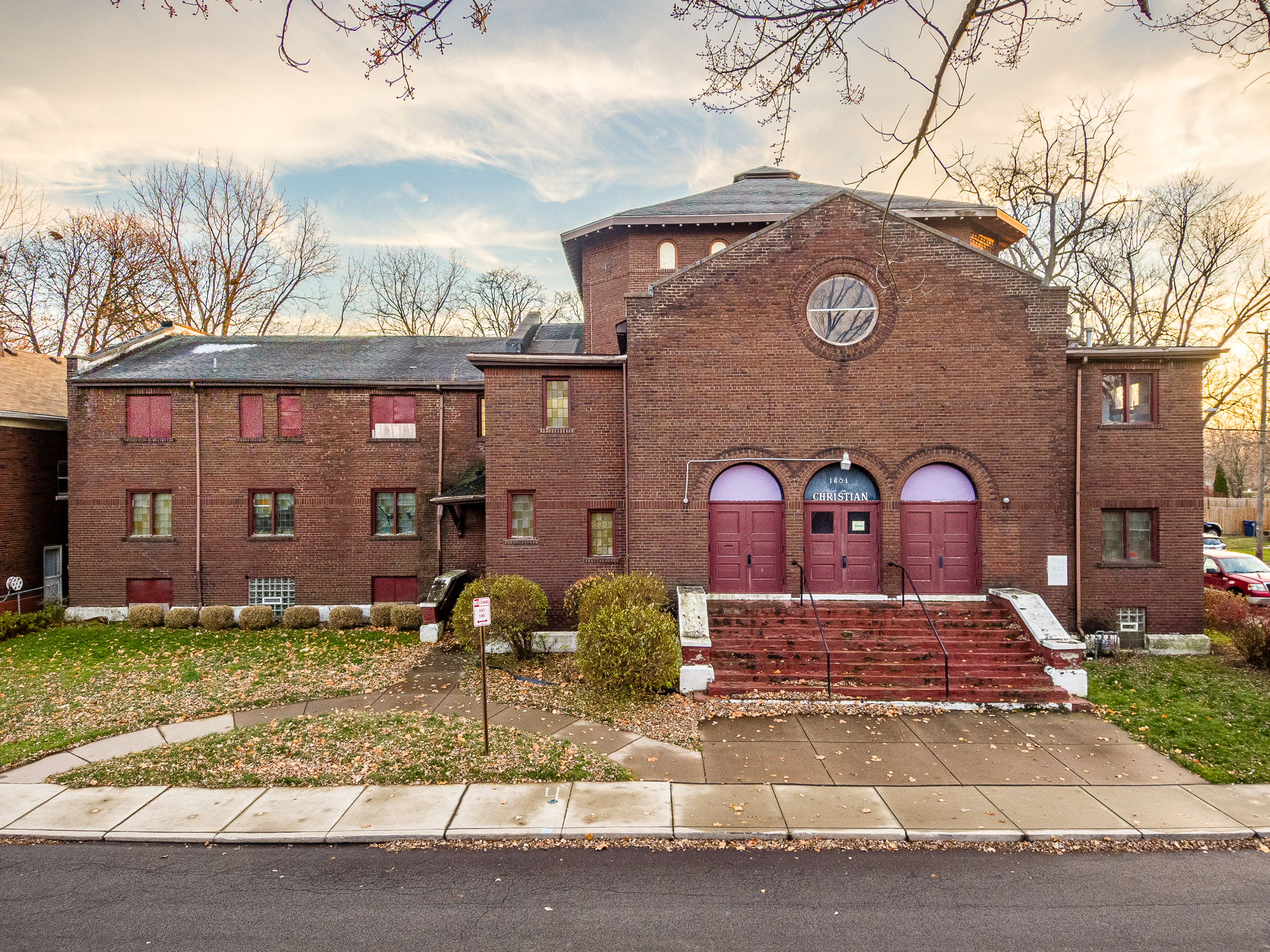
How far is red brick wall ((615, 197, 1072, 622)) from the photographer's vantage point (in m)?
13.4

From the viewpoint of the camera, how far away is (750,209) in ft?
65.3

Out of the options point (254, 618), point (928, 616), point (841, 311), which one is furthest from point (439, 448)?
point (928, 616)

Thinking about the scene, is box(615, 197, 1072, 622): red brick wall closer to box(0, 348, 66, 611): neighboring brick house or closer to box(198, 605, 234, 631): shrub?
box(198, 605, 234, 631): shrub

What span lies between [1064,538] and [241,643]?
20.1 metres

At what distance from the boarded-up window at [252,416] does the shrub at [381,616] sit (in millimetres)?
6355

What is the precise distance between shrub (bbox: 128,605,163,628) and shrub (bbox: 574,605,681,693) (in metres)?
14.3

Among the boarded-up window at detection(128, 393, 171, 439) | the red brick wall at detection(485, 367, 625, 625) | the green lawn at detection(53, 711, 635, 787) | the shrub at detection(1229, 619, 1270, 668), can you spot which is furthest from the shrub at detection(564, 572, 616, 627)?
the shrub at detection(1229, 619, 1270, 668)

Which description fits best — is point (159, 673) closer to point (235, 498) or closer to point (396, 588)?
point (396, 588)

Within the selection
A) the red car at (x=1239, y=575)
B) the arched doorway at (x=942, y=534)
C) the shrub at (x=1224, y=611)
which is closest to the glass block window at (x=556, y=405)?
the arched doorway at (x=942, y=534)

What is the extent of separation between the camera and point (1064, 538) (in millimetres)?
13492

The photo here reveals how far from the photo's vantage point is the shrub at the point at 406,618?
17125 millimetres

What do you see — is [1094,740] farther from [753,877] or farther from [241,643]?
[241,643]

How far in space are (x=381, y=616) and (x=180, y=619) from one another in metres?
5.80

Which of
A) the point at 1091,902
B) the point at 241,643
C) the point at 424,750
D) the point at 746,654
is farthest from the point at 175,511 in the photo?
the point at 1091,902
